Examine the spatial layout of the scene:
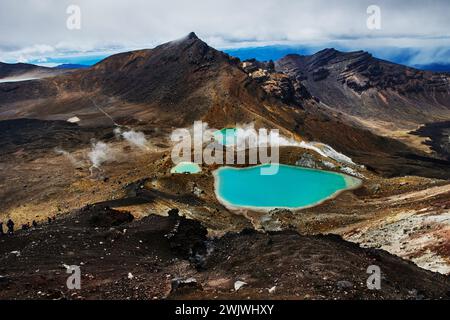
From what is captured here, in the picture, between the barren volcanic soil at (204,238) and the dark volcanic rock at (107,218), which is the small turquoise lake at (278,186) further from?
the dark volcanic rock at (107,218)

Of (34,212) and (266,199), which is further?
(34,212)

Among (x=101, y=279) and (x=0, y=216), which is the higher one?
(x=101, y=279)

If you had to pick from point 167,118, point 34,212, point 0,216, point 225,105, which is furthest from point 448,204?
point 167,118

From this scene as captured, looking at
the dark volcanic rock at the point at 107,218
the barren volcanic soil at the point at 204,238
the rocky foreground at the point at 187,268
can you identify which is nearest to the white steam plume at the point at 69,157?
the barren volcanic soil at the point at 204,238

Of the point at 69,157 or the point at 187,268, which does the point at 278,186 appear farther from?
the point at 69,157

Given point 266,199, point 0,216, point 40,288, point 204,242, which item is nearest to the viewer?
point 40,288

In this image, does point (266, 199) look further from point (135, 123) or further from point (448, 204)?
point (135, 123)
